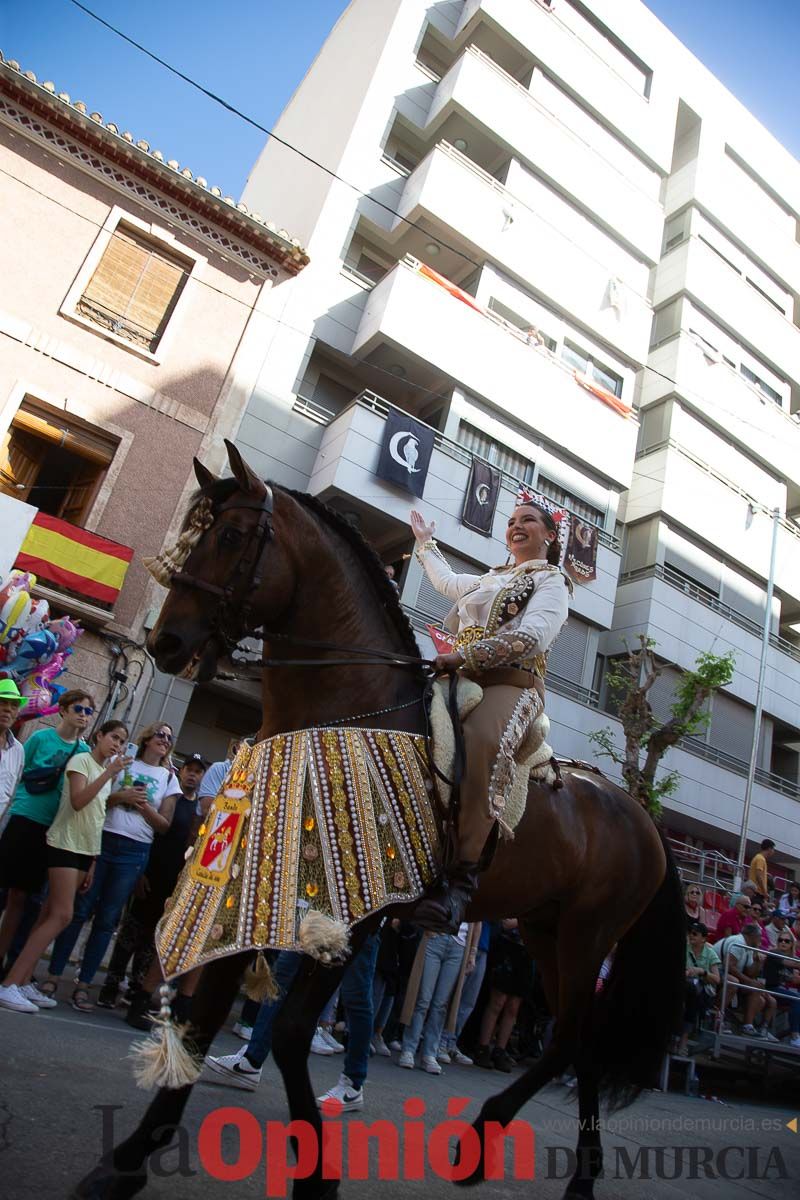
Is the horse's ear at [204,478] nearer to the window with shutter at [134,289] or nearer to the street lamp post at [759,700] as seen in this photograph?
the window with shutter at [134,289]

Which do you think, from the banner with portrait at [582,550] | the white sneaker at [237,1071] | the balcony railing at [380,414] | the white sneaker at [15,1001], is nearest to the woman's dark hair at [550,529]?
the white sneaker at [237,1071]

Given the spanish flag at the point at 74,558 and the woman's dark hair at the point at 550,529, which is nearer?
the woman's dark hair at the point at 550,529

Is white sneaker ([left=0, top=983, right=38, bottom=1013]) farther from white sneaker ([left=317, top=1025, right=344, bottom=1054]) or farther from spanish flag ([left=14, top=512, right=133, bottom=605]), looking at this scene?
spanish flag ([left=14, top=512, right=133, bottom=605])

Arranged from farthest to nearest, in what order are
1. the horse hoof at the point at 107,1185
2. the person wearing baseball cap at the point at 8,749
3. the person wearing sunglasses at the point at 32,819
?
the person wearing baseball cap at the point at 8,749 < the person wearing sunglasses at the point at 32,819 < the horse hoof at the point at 107,1185

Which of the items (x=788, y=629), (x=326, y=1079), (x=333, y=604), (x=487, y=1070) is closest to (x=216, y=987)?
(x=333, y=604)

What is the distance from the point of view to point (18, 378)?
13305 mm

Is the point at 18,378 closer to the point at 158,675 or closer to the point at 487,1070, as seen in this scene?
the point at 158,675

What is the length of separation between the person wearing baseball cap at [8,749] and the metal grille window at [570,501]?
50.0 ft

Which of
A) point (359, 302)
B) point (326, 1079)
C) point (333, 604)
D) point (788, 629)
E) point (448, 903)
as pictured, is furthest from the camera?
point (788, 629)

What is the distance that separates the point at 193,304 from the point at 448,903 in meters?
14.8

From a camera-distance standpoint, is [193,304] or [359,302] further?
[359,302]

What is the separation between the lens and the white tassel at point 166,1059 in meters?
2.43

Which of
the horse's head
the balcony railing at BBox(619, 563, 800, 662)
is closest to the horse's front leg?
the horse's head

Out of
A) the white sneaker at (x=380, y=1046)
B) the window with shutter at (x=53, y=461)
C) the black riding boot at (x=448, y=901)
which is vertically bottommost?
the white sneaker at (x=380, y=1046)
